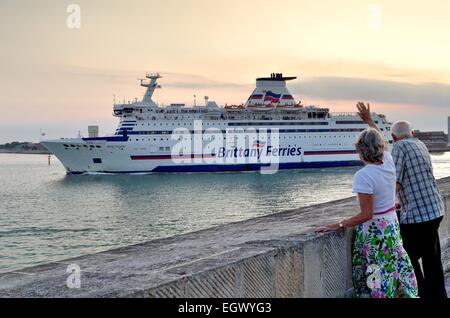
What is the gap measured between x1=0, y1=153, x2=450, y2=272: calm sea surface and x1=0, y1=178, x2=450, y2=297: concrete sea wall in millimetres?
9733

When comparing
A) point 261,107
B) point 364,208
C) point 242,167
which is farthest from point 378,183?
point 261,107

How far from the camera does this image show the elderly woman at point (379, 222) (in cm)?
273

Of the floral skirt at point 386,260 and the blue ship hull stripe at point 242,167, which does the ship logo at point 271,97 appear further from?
the floral skirt at point 386,260

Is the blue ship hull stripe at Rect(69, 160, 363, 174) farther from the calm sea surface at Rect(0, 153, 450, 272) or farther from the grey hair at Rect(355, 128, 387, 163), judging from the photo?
the grey hair at Rect(355, 128, 387, 163)

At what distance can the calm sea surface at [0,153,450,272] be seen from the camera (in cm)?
1482

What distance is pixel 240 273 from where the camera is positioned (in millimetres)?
2553

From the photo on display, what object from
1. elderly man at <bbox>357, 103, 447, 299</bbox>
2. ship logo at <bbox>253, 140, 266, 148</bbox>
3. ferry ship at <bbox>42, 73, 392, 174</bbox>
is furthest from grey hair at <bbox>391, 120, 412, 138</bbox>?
ship logo at <bbox>253, 140, 266, 148</bbox>

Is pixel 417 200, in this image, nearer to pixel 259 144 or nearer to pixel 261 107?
pixel 259 144

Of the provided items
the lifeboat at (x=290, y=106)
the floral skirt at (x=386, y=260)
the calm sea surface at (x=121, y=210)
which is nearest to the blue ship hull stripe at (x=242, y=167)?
the lifeboat at (x=290, y=106)

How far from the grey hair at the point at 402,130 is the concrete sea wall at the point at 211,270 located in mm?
629

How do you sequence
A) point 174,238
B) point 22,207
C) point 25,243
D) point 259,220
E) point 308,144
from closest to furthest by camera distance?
point 174,238, point 259,220, point 25,243, point 22,207, point 308,144
